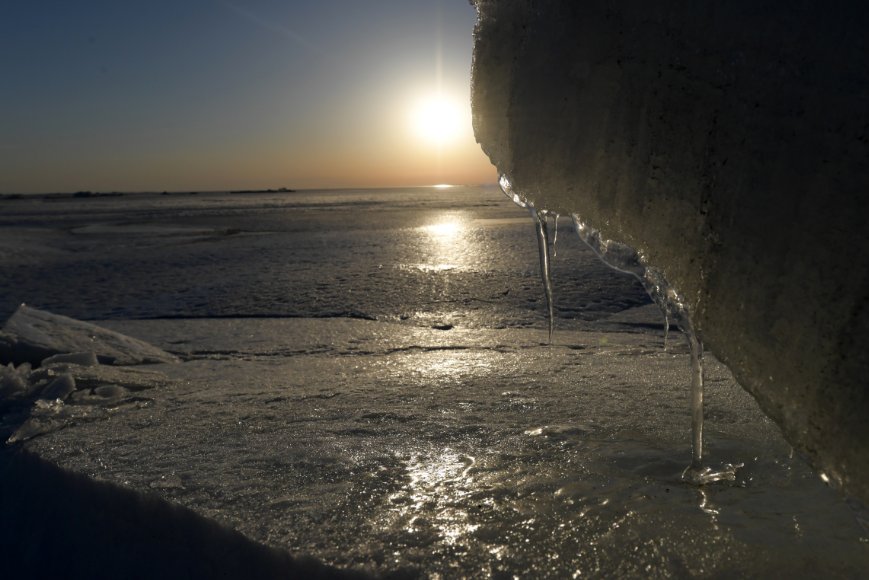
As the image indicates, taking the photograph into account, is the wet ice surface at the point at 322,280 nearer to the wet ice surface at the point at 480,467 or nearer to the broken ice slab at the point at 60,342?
the broken ice slab at the point at 60,342

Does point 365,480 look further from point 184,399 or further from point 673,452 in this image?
point 184,399

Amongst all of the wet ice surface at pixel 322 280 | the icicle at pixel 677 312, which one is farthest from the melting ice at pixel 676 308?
the wet ice surface at pixel 322 280

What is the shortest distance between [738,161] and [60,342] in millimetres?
2788

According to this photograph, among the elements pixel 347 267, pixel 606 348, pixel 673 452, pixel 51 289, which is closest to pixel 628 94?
pixel 673 452

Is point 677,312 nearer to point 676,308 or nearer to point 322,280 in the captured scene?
point 676,308

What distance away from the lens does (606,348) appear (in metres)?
3.19

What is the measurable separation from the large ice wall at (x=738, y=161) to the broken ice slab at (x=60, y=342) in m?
2.18

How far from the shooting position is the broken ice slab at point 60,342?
2.79m

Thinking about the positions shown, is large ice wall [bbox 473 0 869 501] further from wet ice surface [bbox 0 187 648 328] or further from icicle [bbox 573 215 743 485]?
wet ice surface [bbox 0 187 648 328]

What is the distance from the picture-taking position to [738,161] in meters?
1.23

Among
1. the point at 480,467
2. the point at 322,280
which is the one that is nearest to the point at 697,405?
the point at 480,467

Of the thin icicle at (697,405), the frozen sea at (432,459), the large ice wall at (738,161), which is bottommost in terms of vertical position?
the frozen sea at (432,459)

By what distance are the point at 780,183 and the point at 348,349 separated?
2421 mm

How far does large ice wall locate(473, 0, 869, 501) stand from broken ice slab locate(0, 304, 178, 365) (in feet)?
7.16
